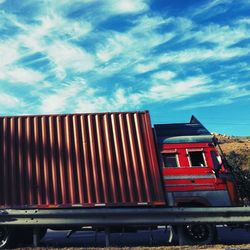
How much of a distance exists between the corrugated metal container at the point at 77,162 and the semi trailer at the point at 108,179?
1.2 inches

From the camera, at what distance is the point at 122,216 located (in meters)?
10.2

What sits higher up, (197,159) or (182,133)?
(182,133)

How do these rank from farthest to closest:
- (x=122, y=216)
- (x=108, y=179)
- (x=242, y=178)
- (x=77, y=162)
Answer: (x=242, y=178), (x=77, y=162), (x=108, y=179), (x=122, y=216)

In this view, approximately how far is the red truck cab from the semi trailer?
1.2 inches

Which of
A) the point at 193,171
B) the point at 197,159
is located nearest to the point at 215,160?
the point at 197,159

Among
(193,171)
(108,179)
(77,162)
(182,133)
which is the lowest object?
(193,171)

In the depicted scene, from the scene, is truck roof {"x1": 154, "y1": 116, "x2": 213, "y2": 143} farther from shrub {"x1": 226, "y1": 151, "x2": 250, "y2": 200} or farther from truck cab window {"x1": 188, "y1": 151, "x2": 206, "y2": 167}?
shrub {"x1": 226, "y1": 151, "x2": 250, "y2": 200}

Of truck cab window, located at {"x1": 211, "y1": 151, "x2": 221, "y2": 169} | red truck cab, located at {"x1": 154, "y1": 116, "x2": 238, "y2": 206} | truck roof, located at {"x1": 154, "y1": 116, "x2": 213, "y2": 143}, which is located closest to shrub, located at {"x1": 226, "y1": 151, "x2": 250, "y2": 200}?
truck cab window, located at {"x1": 211, "y1": 151, "x2": 221, "y2": 169}

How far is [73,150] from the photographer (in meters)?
11.0

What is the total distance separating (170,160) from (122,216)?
2.37 m

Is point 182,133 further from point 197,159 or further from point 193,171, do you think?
point 193,171

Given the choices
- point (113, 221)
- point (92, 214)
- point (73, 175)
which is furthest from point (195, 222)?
point (73, 175)

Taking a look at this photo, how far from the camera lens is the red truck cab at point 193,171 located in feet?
34.7

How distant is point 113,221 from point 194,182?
2.78m
